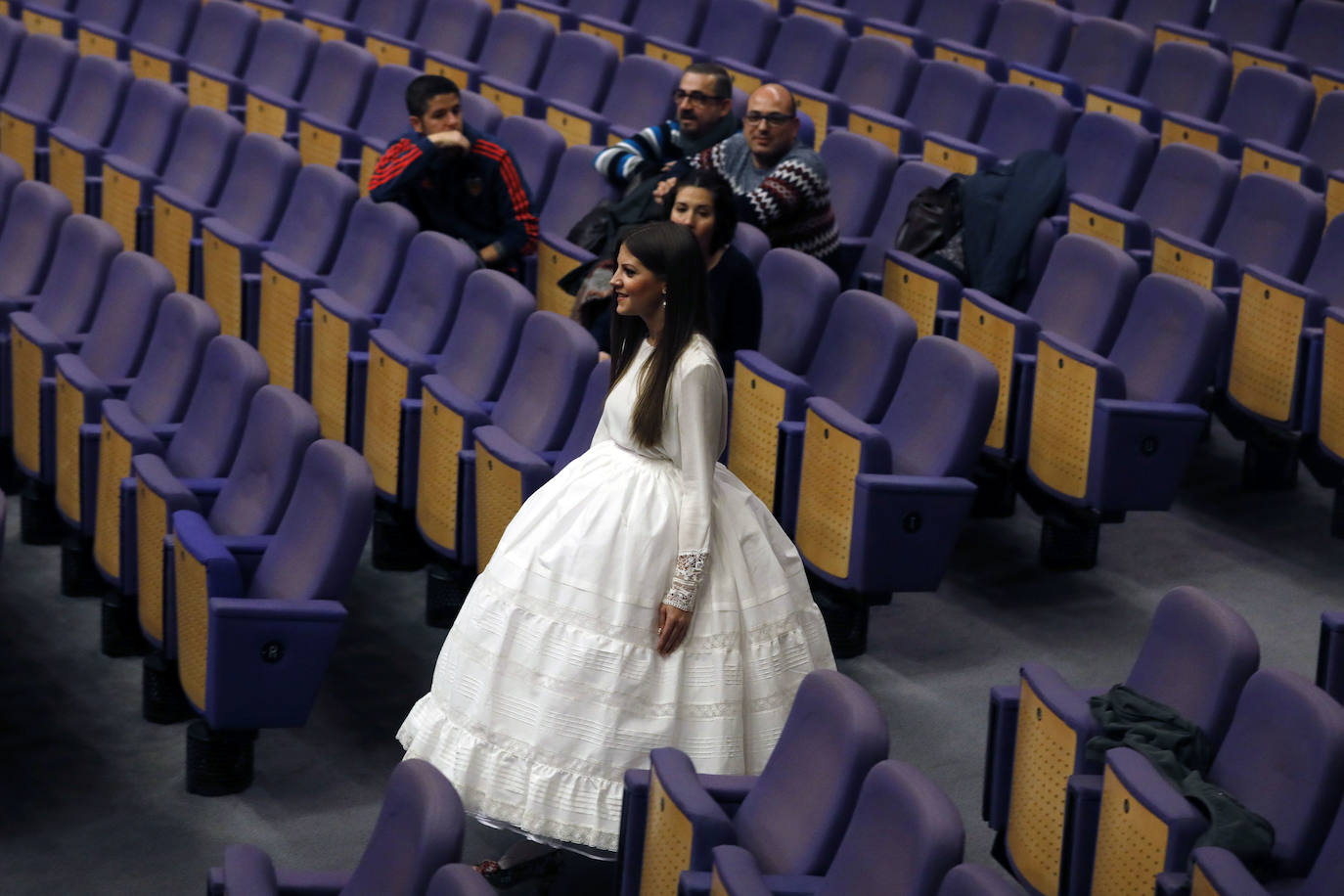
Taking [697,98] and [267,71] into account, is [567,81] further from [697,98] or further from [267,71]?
[697,98]

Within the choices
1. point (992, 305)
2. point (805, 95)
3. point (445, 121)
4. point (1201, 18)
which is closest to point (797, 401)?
point (992, 305)

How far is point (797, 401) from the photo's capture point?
2.31m

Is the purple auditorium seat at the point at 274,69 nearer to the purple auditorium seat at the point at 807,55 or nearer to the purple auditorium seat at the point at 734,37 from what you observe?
the purple auditorium seat at the point at 734,37

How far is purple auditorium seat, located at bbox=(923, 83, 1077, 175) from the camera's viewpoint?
10.8 feet

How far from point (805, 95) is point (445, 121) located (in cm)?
112

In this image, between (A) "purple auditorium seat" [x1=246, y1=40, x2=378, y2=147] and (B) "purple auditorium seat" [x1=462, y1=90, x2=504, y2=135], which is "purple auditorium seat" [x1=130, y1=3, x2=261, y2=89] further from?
(B) "purple auditorium seat" [x1=462, y1=90, x2=504, y2=135]

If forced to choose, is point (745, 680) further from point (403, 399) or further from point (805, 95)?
point (805, 95)

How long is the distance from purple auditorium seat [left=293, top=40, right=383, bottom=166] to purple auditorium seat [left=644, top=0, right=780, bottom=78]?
0.67m

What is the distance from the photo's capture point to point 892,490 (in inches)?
85.3

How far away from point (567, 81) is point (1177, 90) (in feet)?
4.22

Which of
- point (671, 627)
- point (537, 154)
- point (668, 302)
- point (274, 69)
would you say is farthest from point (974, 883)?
point (274, 69)

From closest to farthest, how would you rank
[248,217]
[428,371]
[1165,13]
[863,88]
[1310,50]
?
[428,371] → [248,217] → [863,88] → [1310,50] → [1165,13]

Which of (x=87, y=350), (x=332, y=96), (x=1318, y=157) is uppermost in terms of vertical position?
(x=1318, y=157)

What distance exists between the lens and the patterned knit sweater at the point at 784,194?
2.65 m
